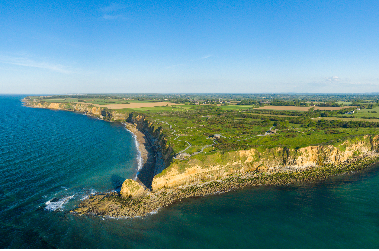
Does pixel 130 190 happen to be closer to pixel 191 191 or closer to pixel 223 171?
pixel 191 191

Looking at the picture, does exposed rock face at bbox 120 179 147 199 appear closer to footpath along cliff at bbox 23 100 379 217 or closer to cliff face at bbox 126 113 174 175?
footpath along cliff at bbox 23 100 379 217

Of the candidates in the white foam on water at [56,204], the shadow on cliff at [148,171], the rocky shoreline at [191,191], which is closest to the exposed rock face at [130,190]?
the rocky shoreline at [191,191]

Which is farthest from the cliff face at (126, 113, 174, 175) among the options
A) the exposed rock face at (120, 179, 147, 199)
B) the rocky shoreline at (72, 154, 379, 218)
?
the exposed rock face at (120, 179, 147, 199)

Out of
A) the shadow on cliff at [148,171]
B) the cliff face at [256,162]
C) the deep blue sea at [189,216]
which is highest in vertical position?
the cliff face at [256,162]

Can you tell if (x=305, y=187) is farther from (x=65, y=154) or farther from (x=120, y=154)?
(x=65, y=154)

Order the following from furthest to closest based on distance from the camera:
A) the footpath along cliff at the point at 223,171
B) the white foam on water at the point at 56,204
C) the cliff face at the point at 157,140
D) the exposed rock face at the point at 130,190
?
the cliff face at the point at 157,140, the exposed rock face at the point at 130,190, the footpath along cliff at the point at 223,171, the white foam on water at the point at 56,204

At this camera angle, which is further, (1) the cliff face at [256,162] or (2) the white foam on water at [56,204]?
(1) the cliff face at [256,162]

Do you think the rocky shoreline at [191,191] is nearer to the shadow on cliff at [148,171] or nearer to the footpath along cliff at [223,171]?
the footpath along cliff at [223,171]

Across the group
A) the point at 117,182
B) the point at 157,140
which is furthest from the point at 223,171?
the point at 157,140
